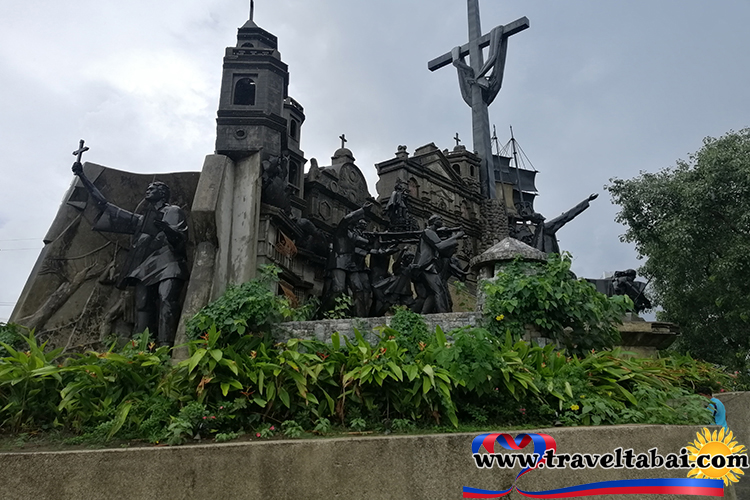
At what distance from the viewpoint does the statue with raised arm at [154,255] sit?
861cm

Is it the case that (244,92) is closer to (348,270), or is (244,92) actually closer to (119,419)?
(348,270)

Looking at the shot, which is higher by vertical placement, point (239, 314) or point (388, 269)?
point (388, 269)

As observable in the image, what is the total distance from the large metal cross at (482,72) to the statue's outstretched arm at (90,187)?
21.6m

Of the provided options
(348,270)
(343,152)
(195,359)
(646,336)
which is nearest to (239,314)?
(195,359)

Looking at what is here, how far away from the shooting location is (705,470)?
5.20m

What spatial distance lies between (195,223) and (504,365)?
5.89 metres

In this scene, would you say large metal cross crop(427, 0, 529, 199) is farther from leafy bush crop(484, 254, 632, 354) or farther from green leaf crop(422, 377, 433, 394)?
green leaf crop(422, 377, 433, 394)

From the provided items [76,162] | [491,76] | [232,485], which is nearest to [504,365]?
[232,485]

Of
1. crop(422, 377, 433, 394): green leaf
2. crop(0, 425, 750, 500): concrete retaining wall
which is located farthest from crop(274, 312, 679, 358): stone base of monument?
crop(0, 425, 750, 500): concrete retaining wall

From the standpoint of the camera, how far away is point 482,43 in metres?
27.8

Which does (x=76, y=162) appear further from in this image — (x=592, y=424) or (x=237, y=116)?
(x=592, y=424)

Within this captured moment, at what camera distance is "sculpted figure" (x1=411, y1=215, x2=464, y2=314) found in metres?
A: 9.82

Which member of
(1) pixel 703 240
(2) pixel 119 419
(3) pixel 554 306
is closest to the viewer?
(2) pixel 119 419

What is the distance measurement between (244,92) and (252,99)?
0.81 feet
